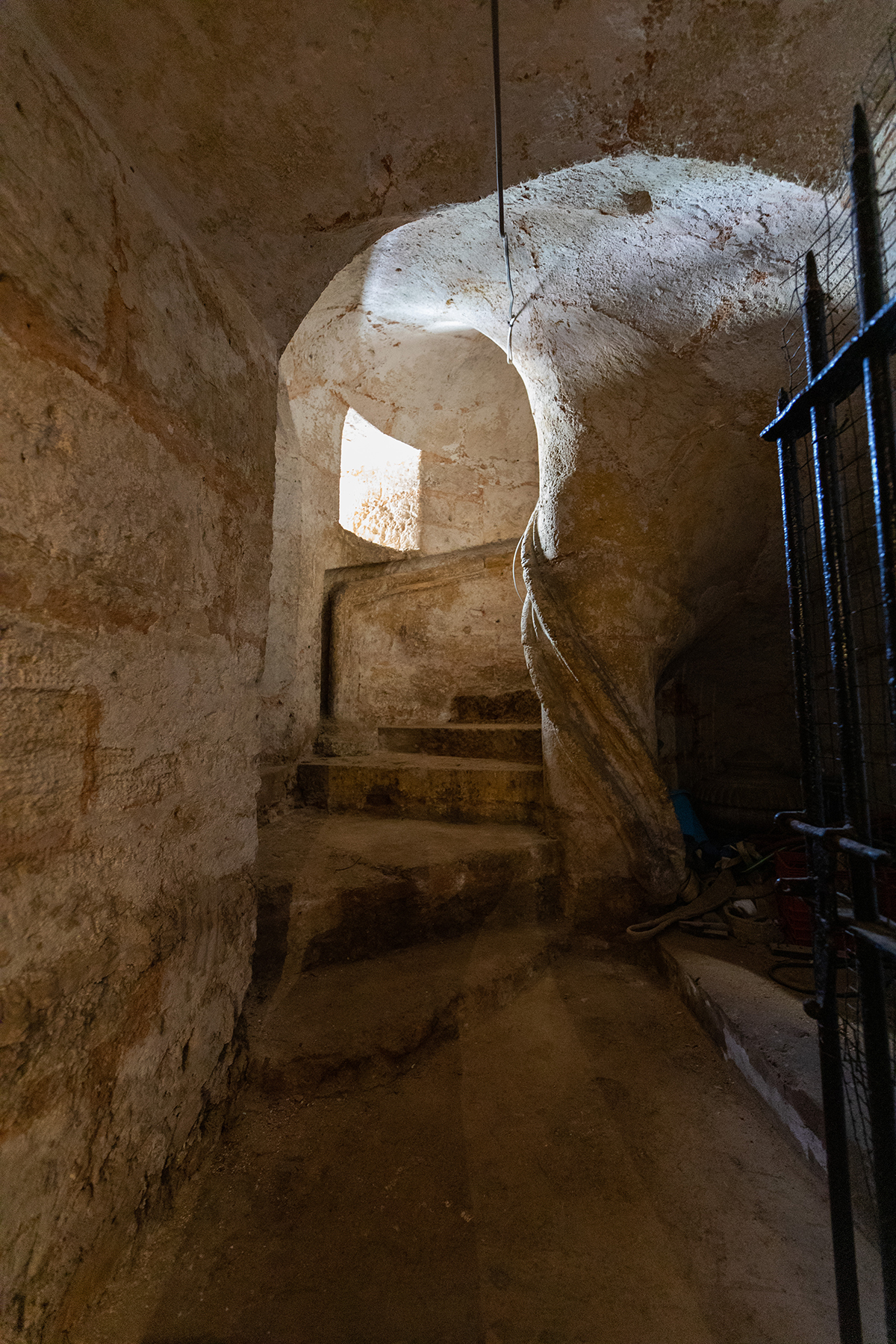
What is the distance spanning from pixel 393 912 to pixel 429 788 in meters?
0.98

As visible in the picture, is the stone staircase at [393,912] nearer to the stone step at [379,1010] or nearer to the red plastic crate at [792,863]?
the stone step at [379,1010]

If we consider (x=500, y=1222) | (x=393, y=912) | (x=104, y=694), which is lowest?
(x=500, y=1222)

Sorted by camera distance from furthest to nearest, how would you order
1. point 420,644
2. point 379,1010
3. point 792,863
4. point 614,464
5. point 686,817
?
point 420,644 → point 686,817 → point 792,863 → point 614,464 → point 379,1010

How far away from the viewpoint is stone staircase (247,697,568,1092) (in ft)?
5.76

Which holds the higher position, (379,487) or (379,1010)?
(379,487)

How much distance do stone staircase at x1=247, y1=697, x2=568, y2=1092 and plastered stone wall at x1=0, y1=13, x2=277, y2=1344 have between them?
366mm

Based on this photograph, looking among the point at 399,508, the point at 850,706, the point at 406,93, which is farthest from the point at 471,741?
the point at 399,508

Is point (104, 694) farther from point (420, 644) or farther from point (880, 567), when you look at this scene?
point (420, 644)

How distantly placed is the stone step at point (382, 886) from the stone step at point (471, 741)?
62cm

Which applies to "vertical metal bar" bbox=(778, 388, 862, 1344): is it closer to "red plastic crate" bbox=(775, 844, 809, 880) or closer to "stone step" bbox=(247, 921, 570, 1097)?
"stone step" bbox=(247, 921, 570, 1097)

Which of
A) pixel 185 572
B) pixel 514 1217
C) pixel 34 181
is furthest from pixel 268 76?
pixel 514 1217

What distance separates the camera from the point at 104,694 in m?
1.07

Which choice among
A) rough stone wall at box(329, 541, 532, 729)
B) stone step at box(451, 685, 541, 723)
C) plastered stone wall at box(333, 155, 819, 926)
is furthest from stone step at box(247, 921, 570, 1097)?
rough stone wall at box(329, 541, 532, 729)

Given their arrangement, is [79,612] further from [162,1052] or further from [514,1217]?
[514,1217]
